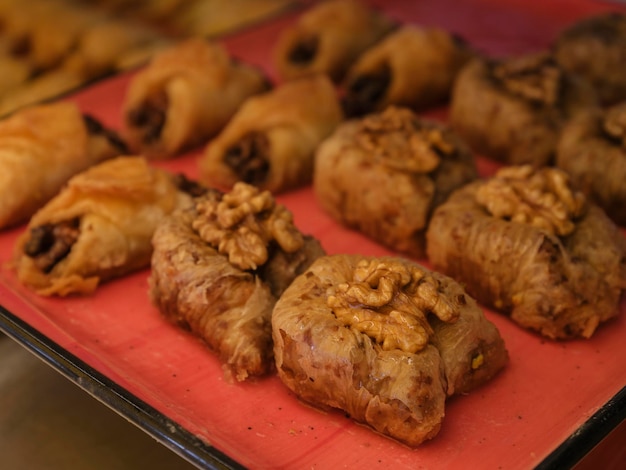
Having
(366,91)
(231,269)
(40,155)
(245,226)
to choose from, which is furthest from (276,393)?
(366,91)

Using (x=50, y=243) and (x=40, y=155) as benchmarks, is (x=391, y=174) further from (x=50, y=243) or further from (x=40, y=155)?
(x=40, y=155)

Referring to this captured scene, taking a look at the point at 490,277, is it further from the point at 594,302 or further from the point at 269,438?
the point at 269,438

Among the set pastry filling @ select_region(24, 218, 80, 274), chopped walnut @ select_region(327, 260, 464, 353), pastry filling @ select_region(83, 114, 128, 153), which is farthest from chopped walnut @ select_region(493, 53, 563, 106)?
pastry filling @ select_region(24, 218, 80, 274)

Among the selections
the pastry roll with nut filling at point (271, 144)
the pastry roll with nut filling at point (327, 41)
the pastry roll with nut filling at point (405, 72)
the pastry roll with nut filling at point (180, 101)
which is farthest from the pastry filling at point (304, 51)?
the pastry roll with nut filling at point (271, 144)

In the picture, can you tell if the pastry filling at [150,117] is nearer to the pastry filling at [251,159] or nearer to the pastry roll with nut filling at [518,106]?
A: the pastry filling at [251,159]

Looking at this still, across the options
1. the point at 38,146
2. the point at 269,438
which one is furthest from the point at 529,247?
the point at 38,146

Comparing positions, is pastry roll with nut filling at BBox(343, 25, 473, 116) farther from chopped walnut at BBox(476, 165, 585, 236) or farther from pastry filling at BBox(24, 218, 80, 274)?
pastry filling at BBox(24, 218, 80, 274)
